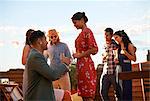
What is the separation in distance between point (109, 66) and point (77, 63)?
919 mm

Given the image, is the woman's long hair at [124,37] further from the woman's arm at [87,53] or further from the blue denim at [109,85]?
the woman's arm at [87,53]

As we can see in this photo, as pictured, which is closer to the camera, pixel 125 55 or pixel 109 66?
pixel 125 55

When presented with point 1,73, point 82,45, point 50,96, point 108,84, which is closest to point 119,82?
point 108,84

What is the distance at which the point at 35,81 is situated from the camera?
10.8 feet

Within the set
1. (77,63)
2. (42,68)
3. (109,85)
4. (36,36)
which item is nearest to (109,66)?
(109,85)

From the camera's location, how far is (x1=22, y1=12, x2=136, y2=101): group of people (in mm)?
3287

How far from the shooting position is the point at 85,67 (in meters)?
4.39

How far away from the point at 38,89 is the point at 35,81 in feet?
0.25

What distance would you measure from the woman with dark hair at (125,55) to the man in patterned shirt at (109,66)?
0.11 m

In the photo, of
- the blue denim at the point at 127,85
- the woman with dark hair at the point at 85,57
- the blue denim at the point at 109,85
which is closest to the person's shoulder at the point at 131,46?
the blue denim at the point at 127,85

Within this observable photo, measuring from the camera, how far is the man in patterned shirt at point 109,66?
5185 mm

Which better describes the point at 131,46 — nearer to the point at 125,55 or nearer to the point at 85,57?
the point at 125,55

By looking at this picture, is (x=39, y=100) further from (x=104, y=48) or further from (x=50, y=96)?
(x=104, y=48)

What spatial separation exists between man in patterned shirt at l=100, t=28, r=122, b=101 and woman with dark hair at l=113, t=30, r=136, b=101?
109mm
